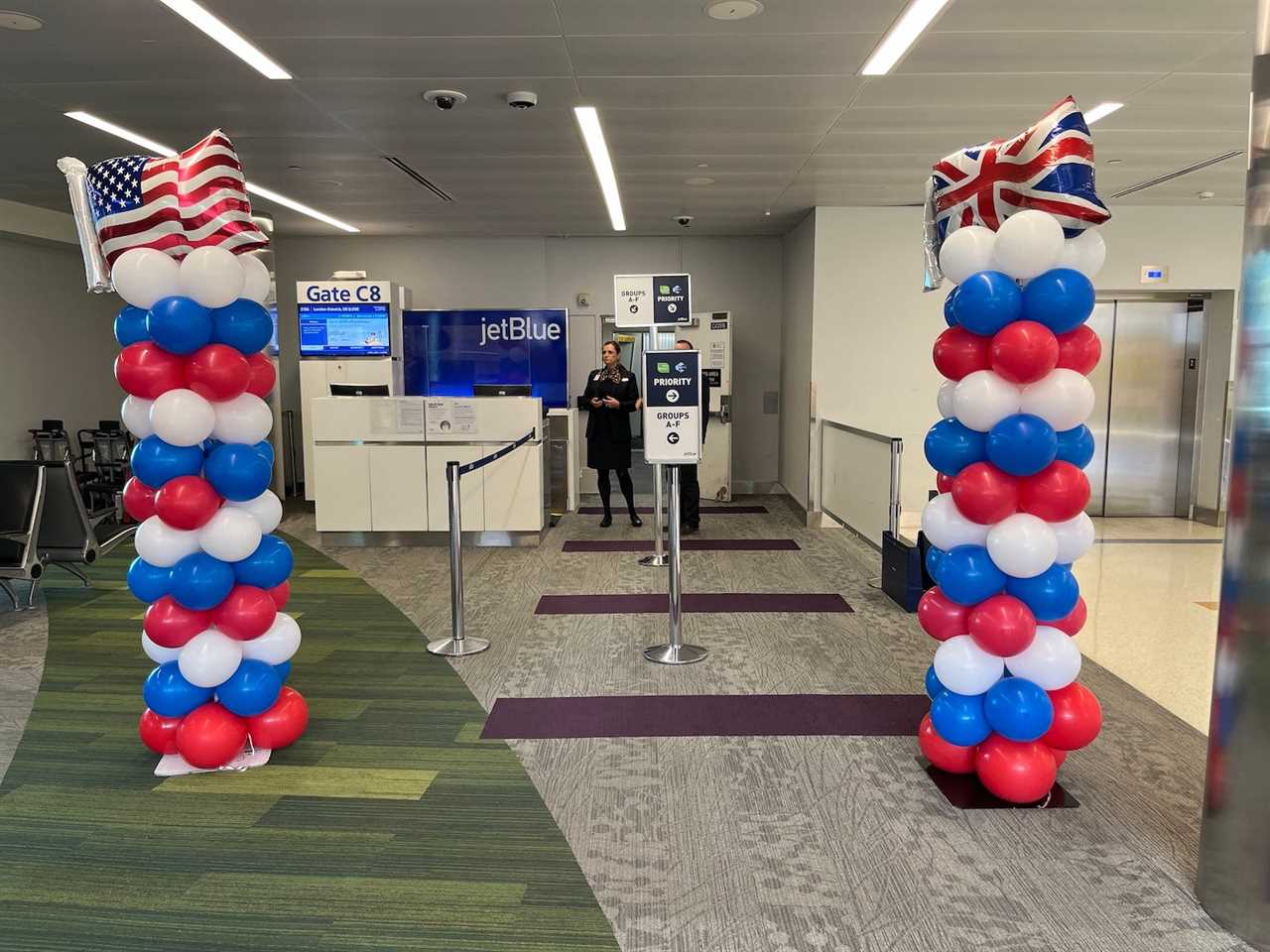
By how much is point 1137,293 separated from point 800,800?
778 centimetres

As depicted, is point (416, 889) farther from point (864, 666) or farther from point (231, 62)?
point (231, 62)

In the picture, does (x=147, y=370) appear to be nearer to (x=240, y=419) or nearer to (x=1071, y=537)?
(x=240, y=419)

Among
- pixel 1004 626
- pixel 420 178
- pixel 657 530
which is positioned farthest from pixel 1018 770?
pixel 420 178

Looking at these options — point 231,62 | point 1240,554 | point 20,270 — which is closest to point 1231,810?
point 1240,554

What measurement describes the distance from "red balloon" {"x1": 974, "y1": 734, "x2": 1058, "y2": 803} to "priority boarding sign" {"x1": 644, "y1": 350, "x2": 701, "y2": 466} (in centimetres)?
206

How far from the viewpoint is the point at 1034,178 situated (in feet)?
9.83

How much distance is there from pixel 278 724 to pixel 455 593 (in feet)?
4.83

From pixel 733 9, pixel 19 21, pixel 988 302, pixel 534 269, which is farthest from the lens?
pixel 534 269

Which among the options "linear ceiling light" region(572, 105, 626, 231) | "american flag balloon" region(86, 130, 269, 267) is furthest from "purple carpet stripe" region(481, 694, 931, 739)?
"linear ceiling light" region(572, 105, 626, 231)

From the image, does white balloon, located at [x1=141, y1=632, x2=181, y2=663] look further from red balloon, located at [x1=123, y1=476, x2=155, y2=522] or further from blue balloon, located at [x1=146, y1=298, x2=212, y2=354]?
blue balloon, located at [x1=146, y1=298, x2=212, y2=354]

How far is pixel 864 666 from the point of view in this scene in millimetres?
4680

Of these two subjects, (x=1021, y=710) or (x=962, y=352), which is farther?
(x=962, y=352)

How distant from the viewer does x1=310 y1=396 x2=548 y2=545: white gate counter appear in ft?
24.8

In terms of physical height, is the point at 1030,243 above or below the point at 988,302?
above
